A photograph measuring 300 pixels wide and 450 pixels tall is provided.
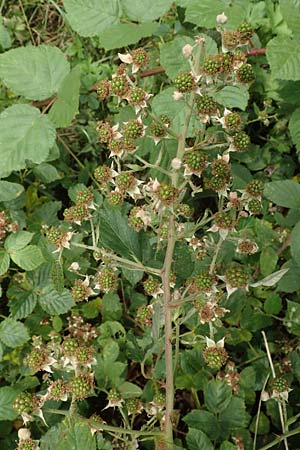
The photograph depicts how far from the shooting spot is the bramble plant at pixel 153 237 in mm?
1608

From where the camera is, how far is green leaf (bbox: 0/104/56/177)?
2.11 m

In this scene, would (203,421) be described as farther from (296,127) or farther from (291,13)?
(291,13)

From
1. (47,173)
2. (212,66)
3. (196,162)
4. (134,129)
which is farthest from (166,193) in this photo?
(47,173)

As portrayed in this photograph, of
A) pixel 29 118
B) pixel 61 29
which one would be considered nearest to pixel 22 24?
pixel 61 29

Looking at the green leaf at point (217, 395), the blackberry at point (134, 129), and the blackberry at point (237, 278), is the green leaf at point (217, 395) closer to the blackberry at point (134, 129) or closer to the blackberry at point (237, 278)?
the blackberry at point (237, 278)

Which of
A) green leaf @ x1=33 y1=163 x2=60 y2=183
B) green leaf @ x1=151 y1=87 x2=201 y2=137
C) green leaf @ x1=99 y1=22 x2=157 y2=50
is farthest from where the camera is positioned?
green leaf @ x1=33 y1=163 x2=60 y2=183

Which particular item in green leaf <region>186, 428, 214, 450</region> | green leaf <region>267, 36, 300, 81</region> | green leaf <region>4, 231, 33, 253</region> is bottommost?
green leaf <region>186, 428, 214, 450</region>

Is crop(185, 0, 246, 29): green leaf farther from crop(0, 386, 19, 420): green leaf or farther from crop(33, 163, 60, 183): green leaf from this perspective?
crop(0, 386, 19, 420): green leaf

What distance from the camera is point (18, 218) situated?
8.38 ft

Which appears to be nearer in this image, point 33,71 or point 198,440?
point 198,440

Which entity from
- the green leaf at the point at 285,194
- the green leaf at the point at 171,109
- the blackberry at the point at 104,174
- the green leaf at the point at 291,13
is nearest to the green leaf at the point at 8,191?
the green leaf at the point at 171,109

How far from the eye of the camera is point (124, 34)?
215 cm

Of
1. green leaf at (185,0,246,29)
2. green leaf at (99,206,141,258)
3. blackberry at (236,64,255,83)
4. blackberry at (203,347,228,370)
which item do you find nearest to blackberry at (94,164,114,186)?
green leaf at (99,206,141,258)

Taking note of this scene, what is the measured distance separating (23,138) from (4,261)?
51cm
